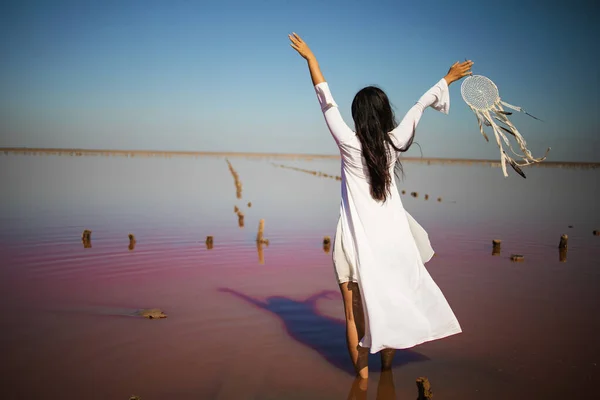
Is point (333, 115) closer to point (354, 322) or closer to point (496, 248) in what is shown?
point (354, 322)

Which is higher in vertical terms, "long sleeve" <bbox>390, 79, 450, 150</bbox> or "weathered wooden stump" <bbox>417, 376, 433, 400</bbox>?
"long sleeve" <bbox>390, 79, 450, 150</bbox>

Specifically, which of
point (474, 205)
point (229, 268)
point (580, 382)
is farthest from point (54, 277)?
point (474, 205)

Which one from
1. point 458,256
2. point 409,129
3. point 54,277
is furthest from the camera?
point 458,256

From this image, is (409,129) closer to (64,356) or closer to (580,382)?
(580,382)

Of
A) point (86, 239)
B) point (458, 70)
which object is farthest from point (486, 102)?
point (86, 239)

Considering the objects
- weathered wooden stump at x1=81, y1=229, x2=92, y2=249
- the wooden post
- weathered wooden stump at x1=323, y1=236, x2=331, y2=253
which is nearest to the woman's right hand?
weathered wooden stump at x1=323, y1=236, x2=331, y2=253

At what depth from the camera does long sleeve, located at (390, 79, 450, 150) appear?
143 inches

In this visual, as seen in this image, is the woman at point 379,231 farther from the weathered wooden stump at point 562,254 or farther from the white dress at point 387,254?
the weathered wooden stump at point 562,254

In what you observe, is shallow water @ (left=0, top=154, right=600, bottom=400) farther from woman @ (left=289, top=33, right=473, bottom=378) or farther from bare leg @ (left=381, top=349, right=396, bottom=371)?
woman @ (left=289, top=33, right=473, bottom=378)

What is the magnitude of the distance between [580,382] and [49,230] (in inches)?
449

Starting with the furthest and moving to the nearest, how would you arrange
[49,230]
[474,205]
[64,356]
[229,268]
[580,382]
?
[474,205] < [49,230] < [229,268] < [64,356] < [580,382]

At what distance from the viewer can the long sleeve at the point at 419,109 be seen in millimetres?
3643

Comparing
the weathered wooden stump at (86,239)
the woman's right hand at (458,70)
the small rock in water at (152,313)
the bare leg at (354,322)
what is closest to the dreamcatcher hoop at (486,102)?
the woman's right hand at (458,70)

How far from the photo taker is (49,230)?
40.0 feet
